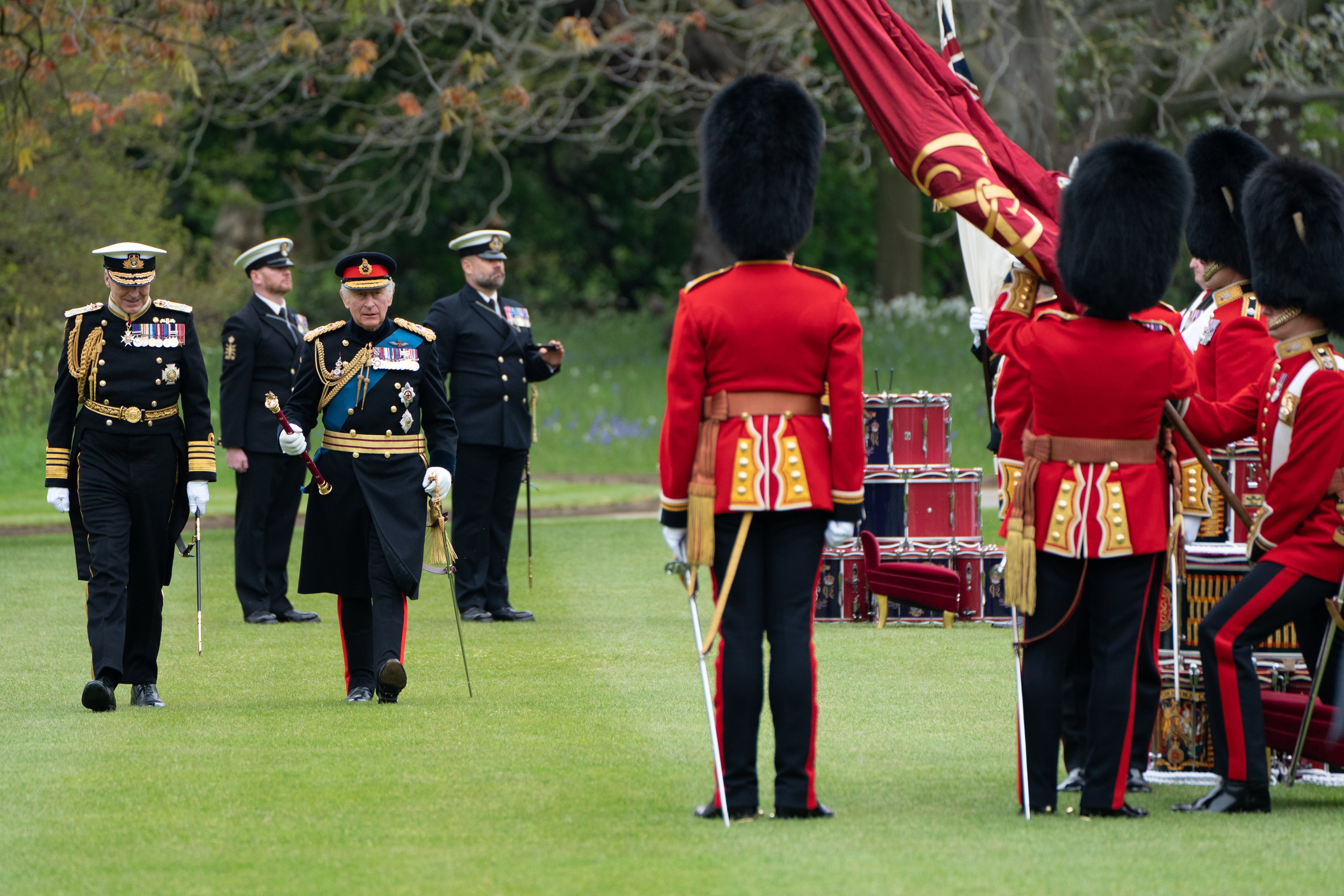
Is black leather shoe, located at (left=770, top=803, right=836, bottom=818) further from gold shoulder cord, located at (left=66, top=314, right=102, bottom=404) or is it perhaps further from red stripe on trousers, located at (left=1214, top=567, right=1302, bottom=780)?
gold shoulder cord, located at (left=66, top=314, right=102, bottom=404)

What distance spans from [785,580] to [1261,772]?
158 centimetres

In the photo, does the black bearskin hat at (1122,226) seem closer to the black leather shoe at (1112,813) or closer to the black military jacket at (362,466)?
the black leather shoe at (1112,813)

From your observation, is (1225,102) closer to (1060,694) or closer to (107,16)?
(107,16)

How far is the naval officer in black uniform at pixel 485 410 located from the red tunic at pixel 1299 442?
5595 millimetres

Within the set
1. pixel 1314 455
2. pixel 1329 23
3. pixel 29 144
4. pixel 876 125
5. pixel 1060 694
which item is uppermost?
pixel 1329 23

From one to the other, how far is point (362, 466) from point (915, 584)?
378cm

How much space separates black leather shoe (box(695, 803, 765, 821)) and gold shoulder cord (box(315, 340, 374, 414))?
3.01 metres

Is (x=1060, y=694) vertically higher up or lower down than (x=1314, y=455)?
lower down

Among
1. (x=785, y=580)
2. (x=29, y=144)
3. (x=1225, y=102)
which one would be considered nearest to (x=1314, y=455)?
(x=785, y=580)

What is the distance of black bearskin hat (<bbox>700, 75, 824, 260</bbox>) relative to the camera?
5875 mm

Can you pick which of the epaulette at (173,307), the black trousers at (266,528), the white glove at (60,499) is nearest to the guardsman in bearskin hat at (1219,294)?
the epaulette at (173,307)

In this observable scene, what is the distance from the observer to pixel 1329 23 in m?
21.4

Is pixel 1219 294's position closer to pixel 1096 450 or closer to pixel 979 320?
pixel 979 320

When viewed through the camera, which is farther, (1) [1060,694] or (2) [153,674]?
(2) [153,674]
